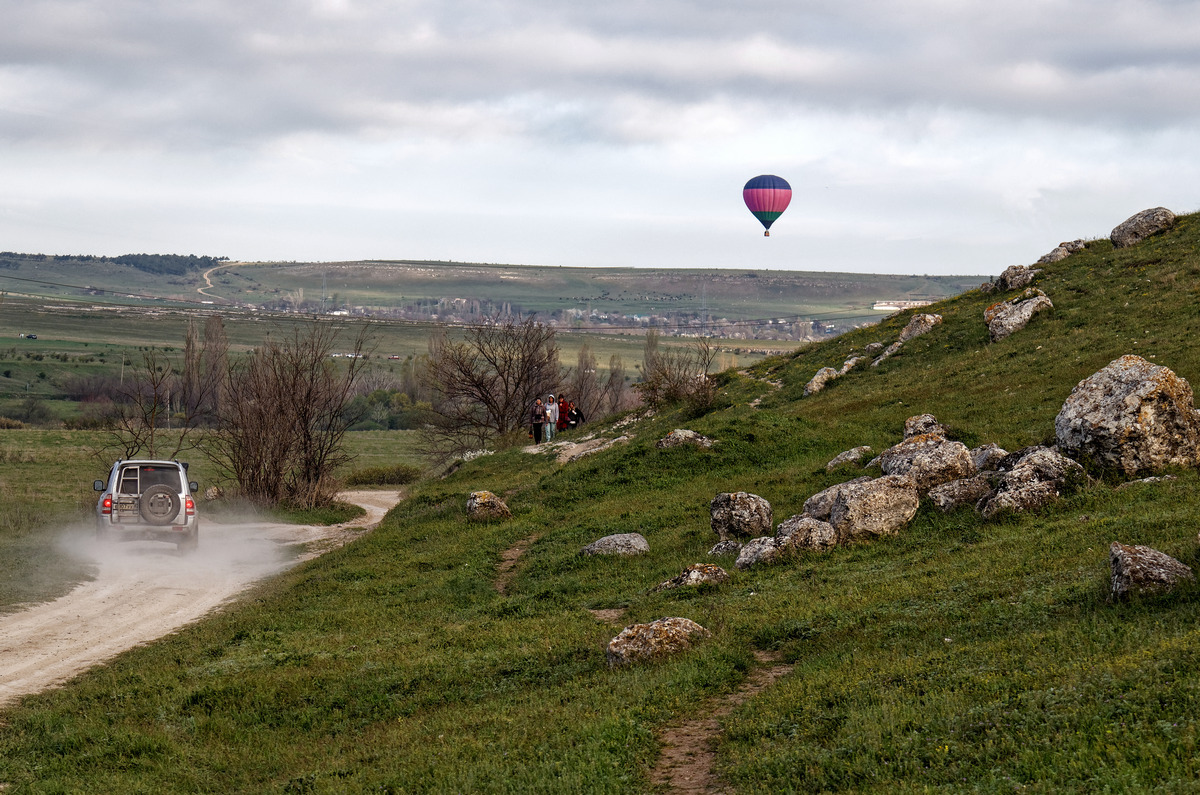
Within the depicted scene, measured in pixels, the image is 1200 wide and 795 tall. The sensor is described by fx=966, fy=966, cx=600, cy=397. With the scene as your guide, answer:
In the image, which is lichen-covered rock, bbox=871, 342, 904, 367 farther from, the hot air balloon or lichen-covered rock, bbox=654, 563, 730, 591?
the hot air balloon

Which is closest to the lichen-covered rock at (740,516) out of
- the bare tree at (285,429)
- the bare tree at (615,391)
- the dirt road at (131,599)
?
the dirt road at (131,599)

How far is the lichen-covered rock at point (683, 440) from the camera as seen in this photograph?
33.5 metres

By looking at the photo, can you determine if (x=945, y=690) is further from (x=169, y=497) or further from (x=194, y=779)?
(x=169, y=497)

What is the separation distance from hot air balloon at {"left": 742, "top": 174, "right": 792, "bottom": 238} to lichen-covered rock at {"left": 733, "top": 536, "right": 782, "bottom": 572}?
197ft

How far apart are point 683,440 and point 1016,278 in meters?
25.4

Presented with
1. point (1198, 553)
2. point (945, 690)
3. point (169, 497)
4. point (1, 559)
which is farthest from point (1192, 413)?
point (1, 559)

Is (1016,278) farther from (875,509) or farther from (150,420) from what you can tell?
(150,420)

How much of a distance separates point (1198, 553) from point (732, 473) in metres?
18.7

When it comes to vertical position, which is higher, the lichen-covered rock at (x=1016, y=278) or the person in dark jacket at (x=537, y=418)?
the lichen-covered rock at (x=1016, y=278)

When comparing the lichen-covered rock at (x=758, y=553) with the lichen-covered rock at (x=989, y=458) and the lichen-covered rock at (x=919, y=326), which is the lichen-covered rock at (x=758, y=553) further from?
the lichen-covered rock at (x=919, y=326)

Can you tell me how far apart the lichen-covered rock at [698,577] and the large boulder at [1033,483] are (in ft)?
18.0

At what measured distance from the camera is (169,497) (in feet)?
92.6

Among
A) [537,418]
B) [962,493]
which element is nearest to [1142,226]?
[537,418]

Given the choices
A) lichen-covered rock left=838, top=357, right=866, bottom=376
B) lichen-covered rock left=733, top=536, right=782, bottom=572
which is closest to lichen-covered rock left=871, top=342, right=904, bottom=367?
lichen-covered rock left=838, top=357, right=866, bottom=376
